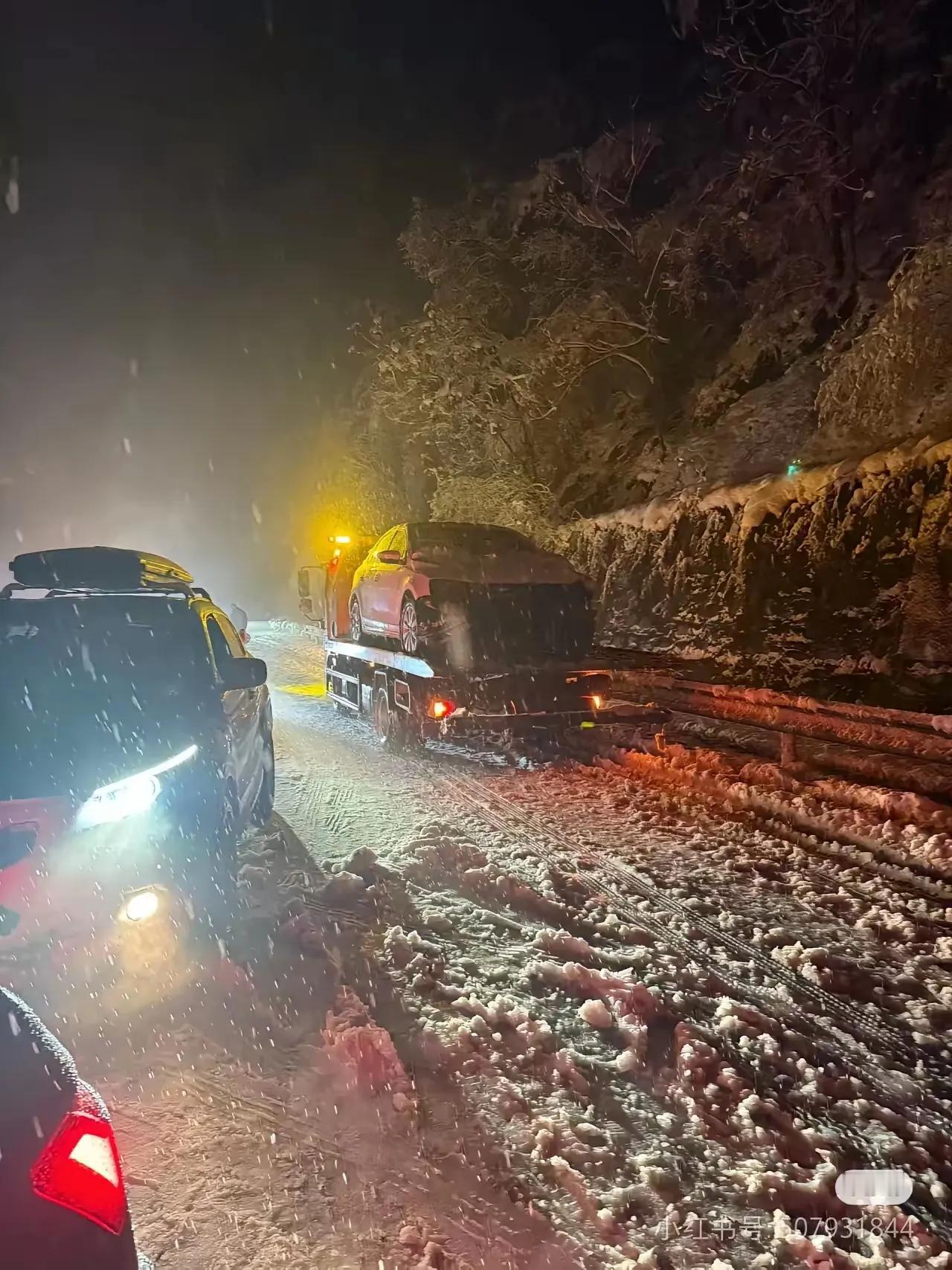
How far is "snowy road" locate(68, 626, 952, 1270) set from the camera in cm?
261

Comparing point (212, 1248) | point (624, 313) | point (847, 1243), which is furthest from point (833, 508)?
point (212, 1248)

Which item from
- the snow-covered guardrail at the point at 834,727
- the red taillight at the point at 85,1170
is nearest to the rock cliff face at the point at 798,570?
the snow-covered guardrail at the point at 834,727

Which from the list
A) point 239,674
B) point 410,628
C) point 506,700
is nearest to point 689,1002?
point 239,674

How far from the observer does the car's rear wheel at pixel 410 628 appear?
9.38 metres

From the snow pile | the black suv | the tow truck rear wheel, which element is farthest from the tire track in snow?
the tow truck rear wheel

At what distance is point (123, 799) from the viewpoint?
3.87 metres

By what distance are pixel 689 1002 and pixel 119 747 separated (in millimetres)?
3168

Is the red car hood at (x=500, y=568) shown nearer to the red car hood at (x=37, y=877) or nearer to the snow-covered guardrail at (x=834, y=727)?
the snow-covered guardrail at (x=834, y=727)

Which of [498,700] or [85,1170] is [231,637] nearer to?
[498,700]

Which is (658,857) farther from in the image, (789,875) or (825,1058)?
(825,1058)

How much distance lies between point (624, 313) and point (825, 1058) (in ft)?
54.3

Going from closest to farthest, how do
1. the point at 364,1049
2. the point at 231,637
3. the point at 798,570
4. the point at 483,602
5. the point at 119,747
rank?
the point at 364,1049, the point at 119,747, the point at 231,637, the point at 483,602, the point at 798,570

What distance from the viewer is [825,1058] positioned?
349cm

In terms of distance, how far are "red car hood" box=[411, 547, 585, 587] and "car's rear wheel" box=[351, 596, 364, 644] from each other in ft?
8.32
